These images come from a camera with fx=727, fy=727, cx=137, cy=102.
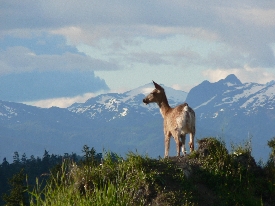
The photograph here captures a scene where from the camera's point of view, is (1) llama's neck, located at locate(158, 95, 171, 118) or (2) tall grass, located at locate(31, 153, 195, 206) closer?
(2) tall grass, located at locate(31, 153, 195, 206)

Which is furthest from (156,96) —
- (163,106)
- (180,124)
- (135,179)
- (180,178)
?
(135,179)

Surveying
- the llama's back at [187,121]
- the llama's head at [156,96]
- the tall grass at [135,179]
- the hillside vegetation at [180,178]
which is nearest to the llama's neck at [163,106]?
the llama's head at [156,96]

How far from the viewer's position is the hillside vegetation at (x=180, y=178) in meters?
17.1

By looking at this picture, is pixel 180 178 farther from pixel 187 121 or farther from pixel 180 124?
pixel 180 124

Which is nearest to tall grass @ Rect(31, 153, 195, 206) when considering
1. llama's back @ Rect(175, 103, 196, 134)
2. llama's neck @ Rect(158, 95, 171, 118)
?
llama's back @ Rect(175, 103, 196, 134)

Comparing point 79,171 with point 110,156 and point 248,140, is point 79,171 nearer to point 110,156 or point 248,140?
point 110,156

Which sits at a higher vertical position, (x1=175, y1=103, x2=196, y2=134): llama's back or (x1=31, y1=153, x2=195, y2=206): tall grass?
(x1=175, y1=103, x2=196, y2=134): llama's back

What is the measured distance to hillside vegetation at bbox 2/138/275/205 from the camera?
17.1 metres

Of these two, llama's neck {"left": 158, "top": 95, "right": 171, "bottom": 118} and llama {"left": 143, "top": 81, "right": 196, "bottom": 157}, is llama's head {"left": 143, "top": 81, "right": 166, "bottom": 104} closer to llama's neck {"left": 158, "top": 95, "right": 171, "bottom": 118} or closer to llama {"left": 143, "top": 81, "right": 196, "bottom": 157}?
llama's neck {"left": 158, "top": 95, "right": 171, "bottom": 118}

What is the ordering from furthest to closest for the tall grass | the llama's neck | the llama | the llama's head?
the llama's head
the llama's neck
the llama
the tall grass

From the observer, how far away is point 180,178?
18.2 meters

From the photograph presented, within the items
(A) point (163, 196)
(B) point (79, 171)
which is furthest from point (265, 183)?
(B) point (79, 171)

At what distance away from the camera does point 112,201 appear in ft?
47.5

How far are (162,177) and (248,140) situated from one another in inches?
137
